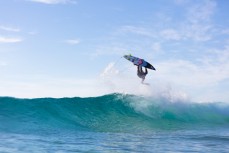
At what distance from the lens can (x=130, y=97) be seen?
79.4 feet

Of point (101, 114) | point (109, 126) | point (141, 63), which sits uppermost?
point (141, 63)

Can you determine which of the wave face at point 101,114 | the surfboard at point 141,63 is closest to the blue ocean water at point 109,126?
the wave face at point 101,114

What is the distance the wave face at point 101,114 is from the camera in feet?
51.2

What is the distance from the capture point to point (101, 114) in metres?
20.3

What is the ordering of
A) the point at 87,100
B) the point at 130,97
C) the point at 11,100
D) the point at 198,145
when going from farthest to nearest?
the point at 130,97 < the point at 87,100 < the point at 11,100 < the point at 198,145

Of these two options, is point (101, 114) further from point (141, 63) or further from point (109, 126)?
point (141, 63)

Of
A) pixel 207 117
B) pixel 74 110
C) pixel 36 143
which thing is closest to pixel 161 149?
pixel 36 143

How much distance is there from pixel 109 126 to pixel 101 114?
3.44 metres

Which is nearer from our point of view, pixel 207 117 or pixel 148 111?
pixel 148 111

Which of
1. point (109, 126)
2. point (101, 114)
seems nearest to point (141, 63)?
point (101, 114)

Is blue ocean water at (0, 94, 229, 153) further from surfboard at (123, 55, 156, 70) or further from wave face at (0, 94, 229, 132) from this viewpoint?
surfboard at (123, 55, 156, 70)

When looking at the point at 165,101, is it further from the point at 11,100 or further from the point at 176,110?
the point at 11,100

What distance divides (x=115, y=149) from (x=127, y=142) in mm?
1684

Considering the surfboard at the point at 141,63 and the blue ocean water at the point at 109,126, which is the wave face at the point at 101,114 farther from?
the surfboard at the point at 141,63
